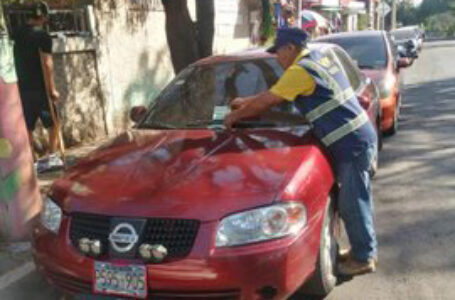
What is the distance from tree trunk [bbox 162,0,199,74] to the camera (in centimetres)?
797

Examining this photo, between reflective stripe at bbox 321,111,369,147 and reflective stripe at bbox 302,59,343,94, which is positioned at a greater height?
reflective stripe at bbox 302,59,343,94

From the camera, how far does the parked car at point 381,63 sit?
813 centimetres

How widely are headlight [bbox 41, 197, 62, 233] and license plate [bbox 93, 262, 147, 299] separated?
470 mm

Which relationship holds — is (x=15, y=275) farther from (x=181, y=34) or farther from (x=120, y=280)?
(x=181, y=34)

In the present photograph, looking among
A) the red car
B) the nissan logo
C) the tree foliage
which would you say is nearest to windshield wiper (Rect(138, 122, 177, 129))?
the red car

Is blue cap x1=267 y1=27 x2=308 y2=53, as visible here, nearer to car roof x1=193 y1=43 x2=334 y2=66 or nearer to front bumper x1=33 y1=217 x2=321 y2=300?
car roof x1=193 y1=43 x2=334 y2=66

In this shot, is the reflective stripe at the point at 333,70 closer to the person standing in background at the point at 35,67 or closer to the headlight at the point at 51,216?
the headlight at the point at 51,216

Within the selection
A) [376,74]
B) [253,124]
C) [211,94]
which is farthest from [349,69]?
[376,74]

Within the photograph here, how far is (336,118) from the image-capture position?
4.02 metres

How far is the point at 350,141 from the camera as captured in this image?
403 centimetres

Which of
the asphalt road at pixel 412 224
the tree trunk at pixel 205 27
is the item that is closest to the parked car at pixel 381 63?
the asphalt road at pixel 412 224

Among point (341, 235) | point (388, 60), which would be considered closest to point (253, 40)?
point (388, 60)

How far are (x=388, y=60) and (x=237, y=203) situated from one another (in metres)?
6.49

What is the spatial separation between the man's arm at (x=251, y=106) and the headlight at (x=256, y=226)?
35.1 inches
